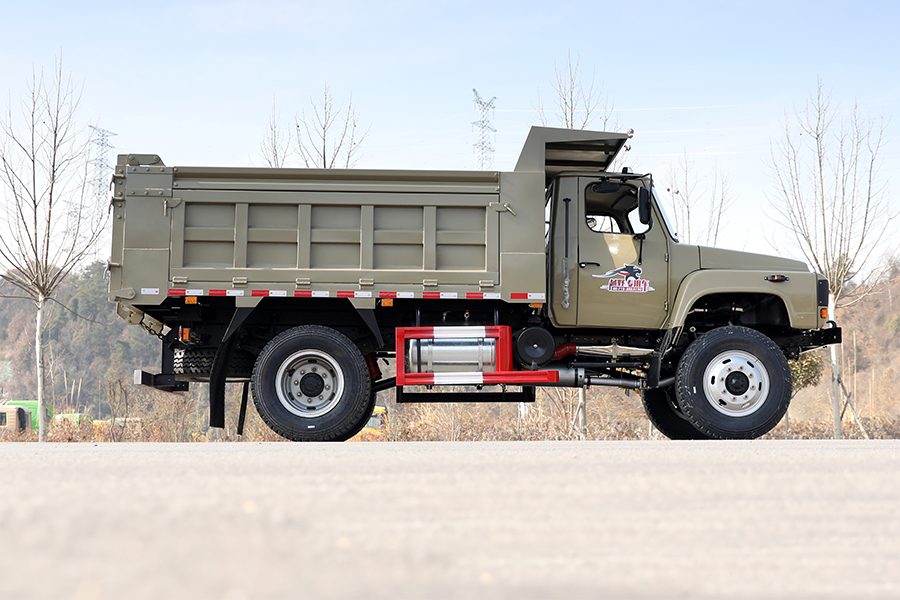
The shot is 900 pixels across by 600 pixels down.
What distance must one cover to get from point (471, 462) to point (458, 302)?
4.37 meters

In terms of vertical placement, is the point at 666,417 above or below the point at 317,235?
below

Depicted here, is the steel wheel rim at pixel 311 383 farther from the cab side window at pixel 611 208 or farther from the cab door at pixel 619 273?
the cab side window at pixel 611 208

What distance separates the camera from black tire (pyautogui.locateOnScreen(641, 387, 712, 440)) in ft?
30.9

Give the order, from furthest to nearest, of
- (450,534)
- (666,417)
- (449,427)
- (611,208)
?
(449,427) < (666,417) < (611,208) < (450,534)

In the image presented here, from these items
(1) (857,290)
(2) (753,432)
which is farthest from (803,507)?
(1) (857,290)

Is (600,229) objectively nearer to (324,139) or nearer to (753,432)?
(753,432)

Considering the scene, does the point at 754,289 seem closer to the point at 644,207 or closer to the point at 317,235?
the point at 644,207

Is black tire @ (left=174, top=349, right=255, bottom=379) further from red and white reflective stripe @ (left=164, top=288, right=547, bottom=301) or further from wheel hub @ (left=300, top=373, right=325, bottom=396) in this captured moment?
wheel hub @ (left=300, top=373, right=325, bottom=396)

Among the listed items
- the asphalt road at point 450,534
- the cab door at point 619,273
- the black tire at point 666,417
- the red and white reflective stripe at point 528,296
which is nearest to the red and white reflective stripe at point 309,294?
the red and white reflective stripe at point 528,296

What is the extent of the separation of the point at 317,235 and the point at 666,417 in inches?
185

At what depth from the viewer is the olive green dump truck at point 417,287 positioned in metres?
7.81

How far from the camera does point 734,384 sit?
7.82 m

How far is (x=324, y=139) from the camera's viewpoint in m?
15.7

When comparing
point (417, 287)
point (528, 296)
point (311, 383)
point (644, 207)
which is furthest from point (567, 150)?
point (311, 383)
